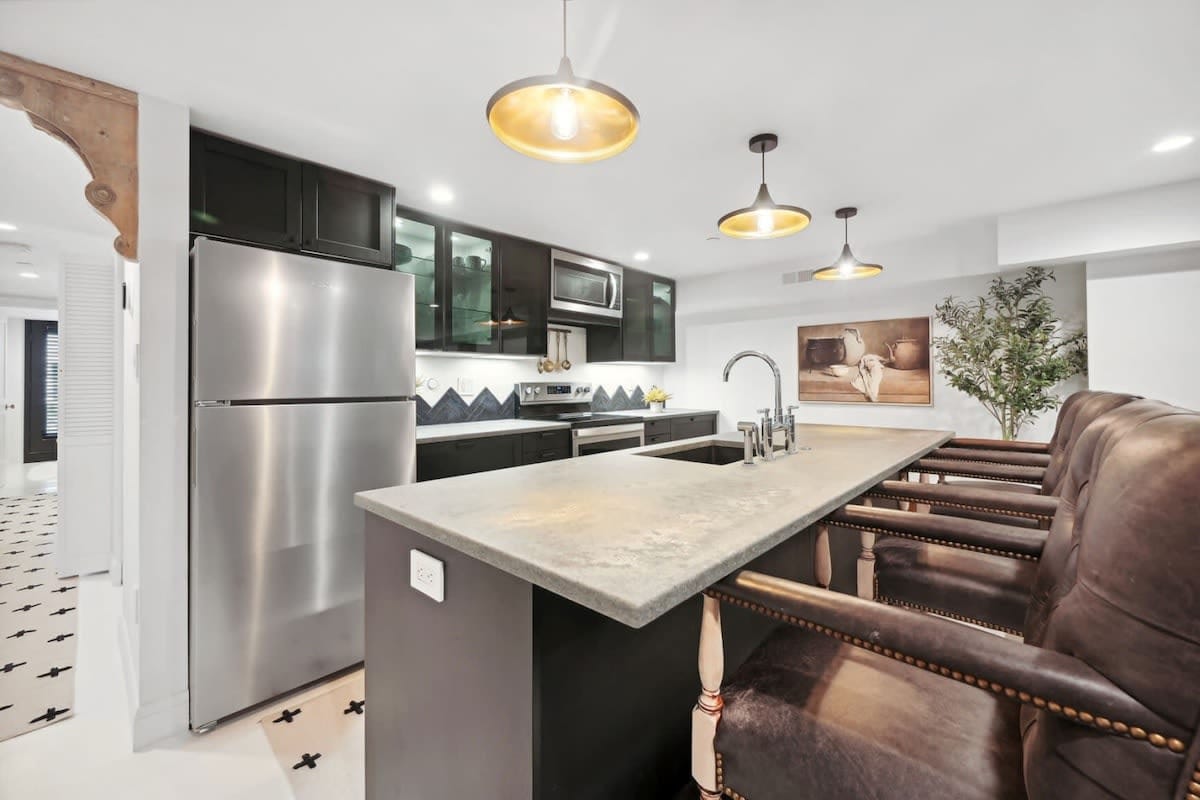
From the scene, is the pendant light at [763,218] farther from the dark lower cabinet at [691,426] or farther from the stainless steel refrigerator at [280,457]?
the dark lower cabinet at [691,426]

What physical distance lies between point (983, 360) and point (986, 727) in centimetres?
347

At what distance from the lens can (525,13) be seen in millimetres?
1481

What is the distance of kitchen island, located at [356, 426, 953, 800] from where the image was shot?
0.86 metres

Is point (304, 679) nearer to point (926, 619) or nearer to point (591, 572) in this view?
point (591, 572)

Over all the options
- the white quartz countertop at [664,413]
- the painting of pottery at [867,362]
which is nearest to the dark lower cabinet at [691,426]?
the white quartz countertop at [664,413]

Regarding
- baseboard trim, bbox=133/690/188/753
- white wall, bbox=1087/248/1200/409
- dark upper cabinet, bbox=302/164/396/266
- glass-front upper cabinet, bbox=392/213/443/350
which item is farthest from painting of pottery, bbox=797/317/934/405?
baseboard trim, bbox=133/690/188/753

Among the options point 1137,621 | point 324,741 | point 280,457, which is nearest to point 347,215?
point 280,457

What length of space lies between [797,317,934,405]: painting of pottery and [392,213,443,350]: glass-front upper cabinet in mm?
3396

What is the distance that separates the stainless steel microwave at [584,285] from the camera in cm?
400

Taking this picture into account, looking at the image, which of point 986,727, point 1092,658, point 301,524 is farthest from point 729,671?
point 301,524

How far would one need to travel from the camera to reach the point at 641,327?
500cm

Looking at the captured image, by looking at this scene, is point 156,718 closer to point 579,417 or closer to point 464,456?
point 464,456

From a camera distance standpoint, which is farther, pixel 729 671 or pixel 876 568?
pixel 876 568

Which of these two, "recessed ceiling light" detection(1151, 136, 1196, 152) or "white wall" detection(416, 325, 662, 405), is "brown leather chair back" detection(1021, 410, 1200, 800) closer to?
"recessed ceiling light" detection(1151, 136, 1196, 152)
